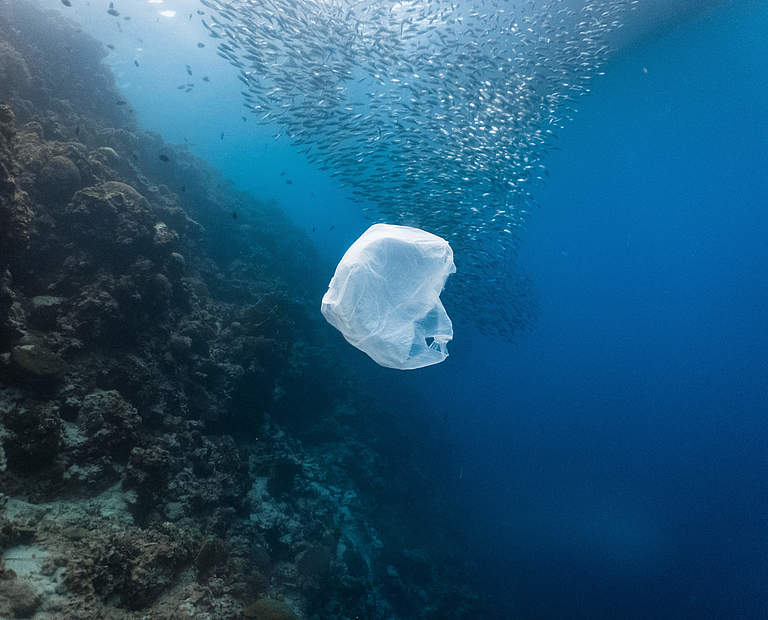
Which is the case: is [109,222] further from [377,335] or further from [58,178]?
[377,335]

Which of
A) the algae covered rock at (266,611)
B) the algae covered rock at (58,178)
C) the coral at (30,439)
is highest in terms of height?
the algae covered rock at (58,178)

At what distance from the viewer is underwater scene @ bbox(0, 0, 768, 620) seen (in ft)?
13.2

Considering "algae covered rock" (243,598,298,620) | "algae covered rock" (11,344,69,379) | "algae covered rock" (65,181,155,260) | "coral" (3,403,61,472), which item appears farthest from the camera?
"algae covered rock" (65,181,155,260)

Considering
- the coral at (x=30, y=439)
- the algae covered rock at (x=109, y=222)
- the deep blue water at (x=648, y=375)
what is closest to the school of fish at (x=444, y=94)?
the deep blue water at (x=648, y=375)

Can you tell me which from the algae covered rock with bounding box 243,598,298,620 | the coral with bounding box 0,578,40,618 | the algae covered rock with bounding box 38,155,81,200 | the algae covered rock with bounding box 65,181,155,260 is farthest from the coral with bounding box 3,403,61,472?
the algae covered rock with bounding box 38,155,81,200

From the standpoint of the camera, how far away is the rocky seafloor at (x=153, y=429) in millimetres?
3418

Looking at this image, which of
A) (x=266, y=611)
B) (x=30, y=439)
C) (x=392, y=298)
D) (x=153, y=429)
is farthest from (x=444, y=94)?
(x=266, y=611)

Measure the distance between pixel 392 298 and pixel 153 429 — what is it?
175 inches

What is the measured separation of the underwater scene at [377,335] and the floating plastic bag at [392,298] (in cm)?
3

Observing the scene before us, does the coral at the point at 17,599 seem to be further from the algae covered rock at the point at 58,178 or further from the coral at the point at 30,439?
the algae covered rock at the point at 58,178

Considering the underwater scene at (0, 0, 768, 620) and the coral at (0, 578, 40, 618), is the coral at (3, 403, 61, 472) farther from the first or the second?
the coral at (0, 578, 40, 618)

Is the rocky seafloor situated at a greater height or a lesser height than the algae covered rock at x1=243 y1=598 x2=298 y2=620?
greater

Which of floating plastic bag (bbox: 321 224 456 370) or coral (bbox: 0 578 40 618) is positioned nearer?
coral (bbox: 0 578 40 618)

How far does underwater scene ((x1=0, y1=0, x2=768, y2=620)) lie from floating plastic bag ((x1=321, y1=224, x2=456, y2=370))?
3 cm
